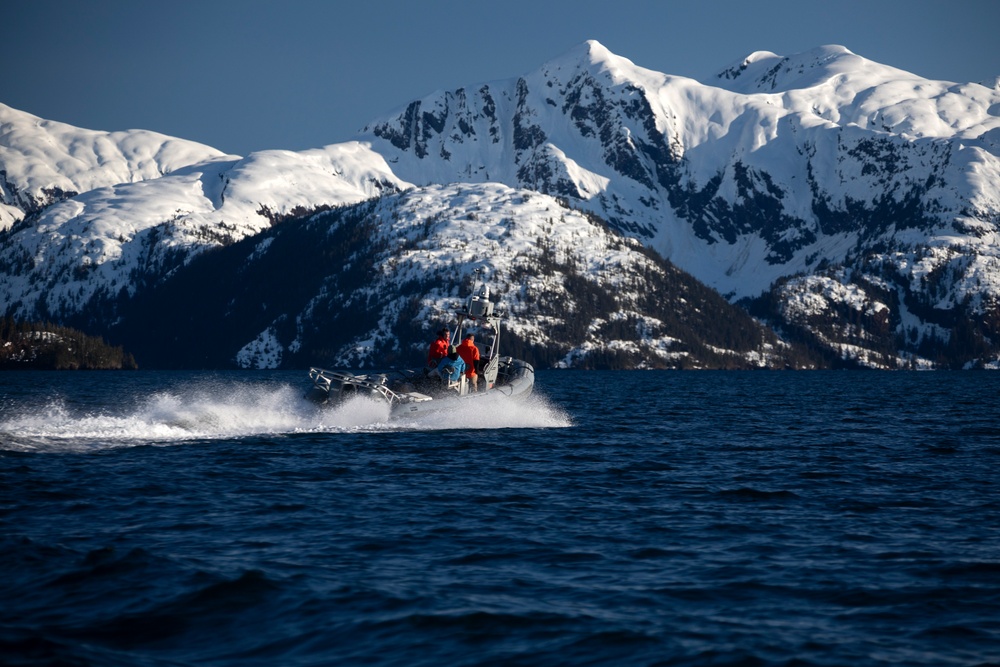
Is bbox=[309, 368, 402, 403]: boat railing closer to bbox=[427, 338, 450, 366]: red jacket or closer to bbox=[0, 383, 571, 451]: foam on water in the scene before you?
bbox=[0, 383, 571, 451]: foam on water

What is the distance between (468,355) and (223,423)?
33.0ft

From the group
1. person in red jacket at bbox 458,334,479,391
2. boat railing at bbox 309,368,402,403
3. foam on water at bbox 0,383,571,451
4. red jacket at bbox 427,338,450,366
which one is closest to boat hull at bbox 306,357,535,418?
boat railing at bbox 309,368,402,403

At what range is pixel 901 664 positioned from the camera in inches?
548

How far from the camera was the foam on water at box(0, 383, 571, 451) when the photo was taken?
Result: 3578 centimetres

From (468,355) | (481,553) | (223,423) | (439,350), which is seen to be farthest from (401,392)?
(481,553)

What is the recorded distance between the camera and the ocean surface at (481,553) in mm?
14672

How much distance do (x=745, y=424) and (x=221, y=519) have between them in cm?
3521

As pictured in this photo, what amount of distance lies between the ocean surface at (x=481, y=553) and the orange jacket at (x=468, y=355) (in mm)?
7185

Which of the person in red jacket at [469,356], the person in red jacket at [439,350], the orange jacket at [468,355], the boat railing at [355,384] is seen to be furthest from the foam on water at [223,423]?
the person in red jacket at [439,350]

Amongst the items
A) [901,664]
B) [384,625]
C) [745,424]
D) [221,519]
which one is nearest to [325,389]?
[221,519]

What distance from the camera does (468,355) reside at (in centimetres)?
4403

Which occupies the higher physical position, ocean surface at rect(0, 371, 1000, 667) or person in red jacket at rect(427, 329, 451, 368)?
person in red jacket at rect(427, 329, 451, 368)

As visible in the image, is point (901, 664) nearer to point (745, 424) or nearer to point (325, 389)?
point (325, 389)

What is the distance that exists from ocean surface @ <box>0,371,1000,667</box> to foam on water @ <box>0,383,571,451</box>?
236 millimetres
